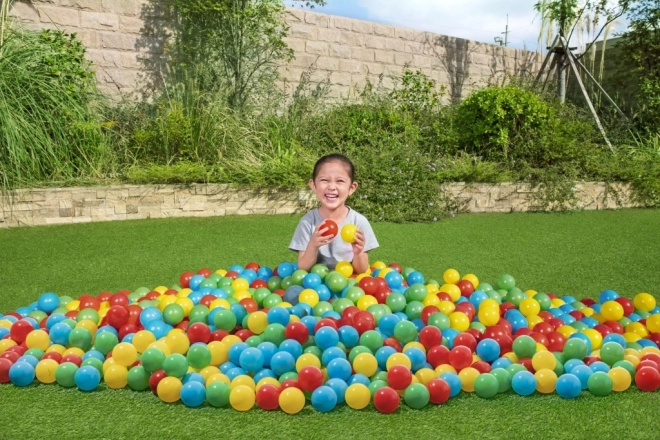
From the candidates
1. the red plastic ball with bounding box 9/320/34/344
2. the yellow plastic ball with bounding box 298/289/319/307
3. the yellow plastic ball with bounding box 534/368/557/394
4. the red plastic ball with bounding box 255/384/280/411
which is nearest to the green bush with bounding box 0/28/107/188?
→ the red plastic ball with bounding box 9/320/34/344

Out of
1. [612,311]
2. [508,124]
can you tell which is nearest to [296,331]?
[612,311]

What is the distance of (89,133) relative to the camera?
791 cm

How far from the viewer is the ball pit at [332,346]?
2539 mm

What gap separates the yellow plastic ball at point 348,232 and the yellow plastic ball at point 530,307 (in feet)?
3.50

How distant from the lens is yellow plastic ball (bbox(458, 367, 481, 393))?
2633 mm

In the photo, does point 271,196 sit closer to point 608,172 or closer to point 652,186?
point 608,172

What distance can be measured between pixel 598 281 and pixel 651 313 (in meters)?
1.23

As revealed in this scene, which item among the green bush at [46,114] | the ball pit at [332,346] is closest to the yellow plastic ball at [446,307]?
the ball pit at [332,346]

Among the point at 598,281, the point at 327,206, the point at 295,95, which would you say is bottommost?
the point at 598,281

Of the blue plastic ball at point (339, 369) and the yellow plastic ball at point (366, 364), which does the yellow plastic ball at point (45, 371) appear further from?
the yellow plastic ball at point (366, 364)

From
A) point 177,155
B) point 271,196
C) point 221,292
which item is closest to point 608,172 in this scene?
point 271,196

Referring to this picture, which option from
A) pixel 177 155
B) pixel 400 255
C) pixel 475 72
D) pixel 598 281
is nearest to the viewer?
pixel 598 281

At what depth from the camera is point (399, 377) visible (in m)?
2.53

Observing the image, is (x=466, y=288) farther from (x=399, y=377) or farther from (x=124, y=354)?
(x=124, y=354)
